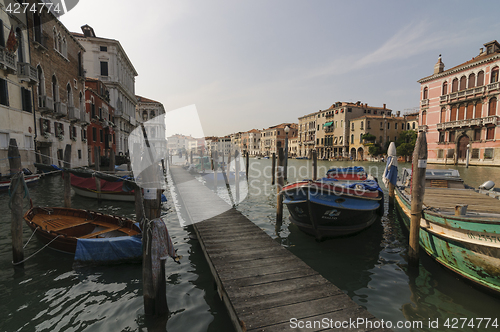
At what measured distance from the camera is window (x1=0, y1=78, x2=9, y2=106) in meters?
13.4

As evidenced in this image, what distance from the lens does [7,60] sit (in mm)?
13398

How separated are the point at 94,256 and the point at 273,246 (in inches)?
152

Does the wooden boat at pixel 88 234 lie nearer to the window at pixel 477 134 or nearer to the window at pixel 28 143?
the window at pixel 28 143

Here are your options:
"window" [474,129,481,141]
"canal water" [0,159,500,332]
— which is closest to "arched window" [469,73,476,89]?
"window" [474,129,481,141]

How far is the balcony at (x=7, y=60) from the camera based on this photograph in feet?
42.6

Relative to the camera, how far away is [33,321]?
13.0 ft

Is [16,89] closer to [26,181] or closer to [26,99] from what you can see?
[26,99]

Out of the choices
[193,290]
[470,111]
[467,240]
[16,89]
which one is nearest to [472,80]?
[470,111]

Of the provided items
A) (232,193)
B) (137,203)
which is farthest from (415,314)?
(232,193)

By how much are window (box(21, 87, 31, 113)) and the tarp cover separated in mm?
14573

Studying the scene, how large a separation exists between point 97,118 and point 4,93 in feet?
48.9

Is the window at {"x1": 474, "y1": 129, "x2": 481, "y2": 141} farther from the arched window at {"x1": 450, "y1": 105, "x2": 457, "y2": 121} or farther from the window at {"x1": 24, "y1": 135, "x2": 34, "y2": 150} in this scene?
the window at {"x1": 24, "y1": 135, "x2": 34, "y2": 150}

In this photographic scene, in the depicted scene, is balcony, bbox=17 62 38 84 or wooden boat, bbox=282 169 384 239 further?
balcony, bbox=17 62 38 84

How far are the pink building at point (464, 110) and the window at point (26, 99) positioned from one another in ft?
141
